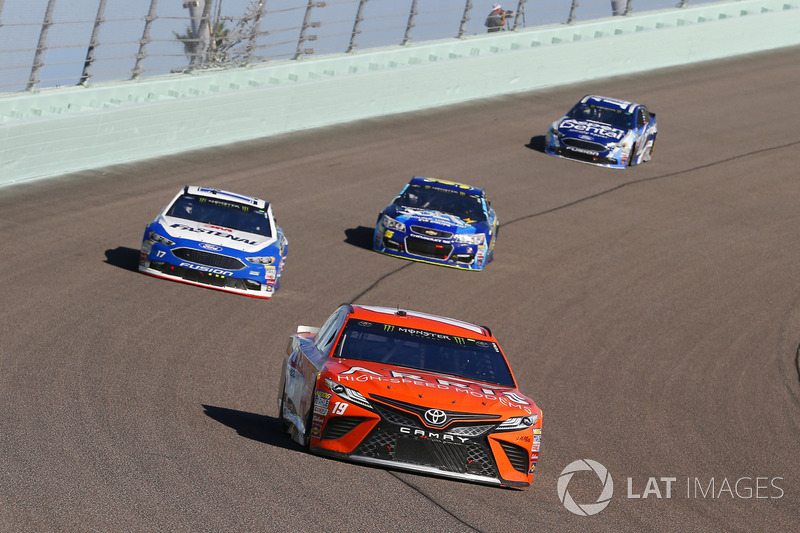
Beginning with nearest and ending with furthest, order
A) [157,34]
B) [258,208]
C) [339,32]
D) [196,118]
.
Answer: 1. [258,208]
2. [157,34]
3. [196,118]
4. [339,32]

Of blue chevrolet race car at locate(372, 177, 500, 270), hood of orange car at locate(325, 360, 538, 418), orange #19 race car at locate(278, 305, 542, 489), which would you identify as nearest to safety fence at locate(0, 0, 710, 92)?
blue chevrolet race car at locate(372, 177, 500, 270)

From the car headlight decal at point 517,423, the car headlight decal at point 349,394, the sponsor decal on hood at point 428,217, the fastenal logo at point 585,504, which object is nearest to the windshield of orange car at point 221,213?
the sponsor decal on hood at point 428,217

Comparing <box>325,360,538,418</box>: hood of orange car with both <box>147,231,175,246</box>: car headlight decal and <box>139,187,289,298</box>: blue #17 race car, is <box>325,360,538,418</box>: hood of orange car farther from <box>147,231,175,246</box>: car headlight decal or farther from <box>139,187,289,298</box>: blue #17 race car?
<box>147,231,175,246</box>: car headlight decal

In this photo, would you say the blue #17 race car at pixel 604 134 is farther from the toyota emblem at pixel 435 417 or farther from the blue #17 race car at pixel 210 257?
the toyota emblem at pixel 435 417

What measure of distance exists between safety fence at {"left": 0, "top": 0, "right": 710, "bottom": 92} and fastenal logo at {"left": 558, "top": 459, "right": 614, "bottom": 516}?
43.6ft

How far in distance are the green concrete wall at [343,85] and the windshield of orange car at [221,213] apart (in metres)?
4.98

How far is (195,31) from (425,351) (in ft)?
54.8

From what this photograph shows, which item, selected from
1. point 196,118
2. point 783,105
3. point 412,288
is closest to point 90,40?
point 196,118

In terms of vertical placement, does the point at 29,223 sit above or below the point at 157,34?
below

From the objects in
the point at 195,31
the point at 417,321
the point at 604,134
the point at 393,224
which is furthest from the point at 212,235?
the point at 604,134

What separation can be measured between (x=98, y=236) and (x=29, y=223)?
42.6 inches

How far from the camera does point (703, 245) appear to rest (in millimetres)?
22703

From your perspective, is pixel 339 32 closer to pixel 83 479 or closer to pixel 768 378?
pixel 768 378

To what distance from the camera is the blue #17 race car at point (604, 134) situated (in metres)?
28.6
